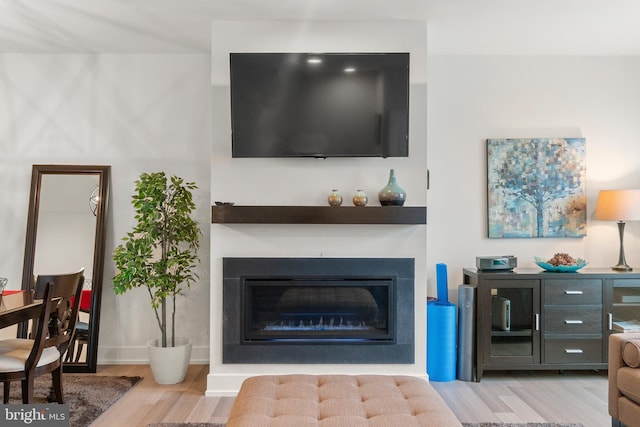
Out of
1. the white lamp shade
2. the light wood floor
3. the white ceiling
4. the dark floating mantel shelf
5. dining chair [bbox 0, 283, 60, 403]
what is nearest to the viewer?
dining chair [bbox 0, 283, 60, 403]

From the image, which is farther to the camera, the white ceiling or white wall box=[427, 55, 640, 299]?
white wall box=[427, 55, 640, 299]

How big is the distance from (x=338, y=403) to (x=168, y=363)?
189 centimetres

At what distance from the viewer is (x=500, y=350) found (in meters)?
3.69

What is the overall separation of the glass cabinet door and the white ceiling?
180 cm

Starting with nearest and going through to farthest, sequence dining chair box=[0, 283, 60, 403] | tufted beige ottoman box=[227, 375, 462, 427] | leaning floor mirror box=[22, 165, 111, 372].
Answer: tufted beige ottoman box=[227, 375, 462, 427]
dining chair box=[0, 283, 60, 403]
leaning floor mirror box=[22, 165, 111, 372]

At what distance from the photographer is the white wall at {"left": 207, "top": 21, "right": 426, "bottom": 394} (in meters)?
3.49

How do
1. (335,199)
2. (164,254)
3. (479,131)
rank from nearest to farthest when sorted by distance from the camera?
(335,199) < (164,254) < (479,131)

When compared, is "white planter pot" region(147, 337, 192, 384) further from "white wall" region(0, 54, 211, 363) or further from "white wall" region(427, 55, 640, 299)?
"white wall" region(427, 55, 640, 299)

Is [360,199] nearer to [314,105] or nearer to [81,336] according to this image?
[314,105]

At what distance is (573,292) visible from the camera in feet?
12.1

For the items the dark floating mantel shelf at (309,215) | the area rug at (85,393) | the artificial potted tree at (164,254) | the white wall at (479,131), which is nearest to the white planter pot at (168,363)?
the artificial potted tree at (164,254)

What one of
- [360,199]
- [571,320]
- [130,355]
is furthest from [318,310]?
[571,320]

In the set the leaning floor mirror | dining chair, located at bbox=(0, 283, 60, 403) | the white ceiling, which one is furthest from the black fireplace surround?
the white ceiling

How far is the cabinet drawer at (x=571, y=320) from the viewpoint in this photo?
3688 millimetres
